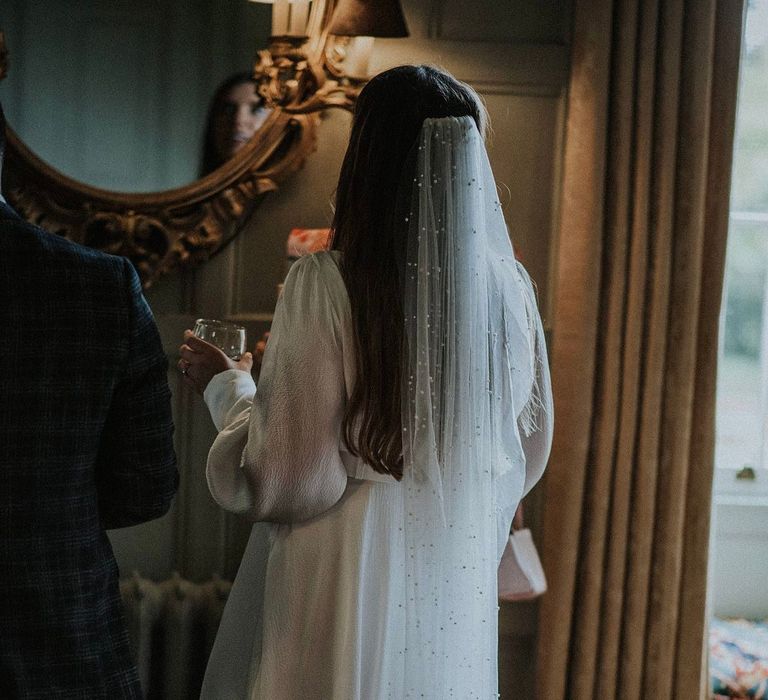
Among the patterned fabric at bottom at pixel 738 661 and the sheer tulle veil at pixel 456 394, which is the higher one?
the sheer tulle veil at pixel 456 394

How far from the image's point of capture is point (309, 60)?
232 centimetres

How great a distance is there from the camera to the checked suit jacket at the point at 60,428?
54.0 inches

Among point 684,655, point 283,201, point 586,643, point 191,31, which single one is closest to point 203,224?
point 283,201

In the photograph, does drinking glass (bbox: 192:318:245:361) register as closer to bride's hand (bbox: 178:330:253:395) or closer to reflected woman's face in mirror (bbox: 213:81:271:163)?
bride's hand (bbox: 178:330:253:395)

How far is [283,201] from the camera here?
2.48m

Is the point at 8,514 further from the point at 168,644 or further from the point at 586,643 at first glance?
the point at 586,643

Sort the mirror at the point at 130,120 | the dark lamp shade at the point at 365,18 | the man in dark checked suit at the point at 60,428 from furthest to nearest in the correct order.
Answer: the mirror at the point at 130,120 < the dark lamp shade at the point at 365,18 < the man in dark checked suit at the point at 60,428

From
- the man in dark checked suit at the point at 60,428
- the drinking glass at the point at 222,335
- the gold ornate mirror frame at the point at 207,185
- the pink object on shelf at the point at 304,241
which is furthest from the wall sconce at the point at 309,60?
the man in dark checked suit at the point at 60,428

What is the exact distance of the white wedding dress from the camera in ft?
4.84

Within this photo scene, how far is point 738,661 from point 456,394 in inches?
59.6

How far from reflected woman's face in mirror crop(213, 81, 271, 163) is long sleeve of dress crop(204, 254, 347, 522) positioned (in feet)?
3.18

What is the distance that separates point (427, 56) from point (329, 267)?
1169 millimetres

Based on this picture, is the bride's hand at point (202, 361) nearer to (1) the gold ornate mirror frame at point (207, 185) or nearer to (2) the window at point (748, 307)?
(1) the gold ornate mirror frame at point (207, 185)

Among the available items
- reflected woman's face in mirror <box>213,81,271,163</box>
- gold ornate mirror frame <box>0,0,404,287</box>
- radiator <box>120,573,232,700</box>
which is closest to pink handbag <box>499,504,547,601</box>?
radiator <box>120,573,232,700</box>
